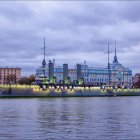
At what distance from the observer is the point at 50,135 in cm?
2502

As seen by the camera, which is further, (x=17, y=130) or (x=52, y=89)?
(x=52, y=89)

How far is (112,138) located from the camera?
78.3ft

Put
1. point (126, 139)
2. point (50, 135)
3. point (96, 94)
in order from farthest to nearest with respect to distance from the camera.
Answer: point (96, 94)
point (50, 135)
point (126, 139)

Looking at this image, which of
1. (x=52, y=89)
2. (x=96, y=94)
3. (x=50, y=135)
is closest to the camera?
(x=50, y=135)

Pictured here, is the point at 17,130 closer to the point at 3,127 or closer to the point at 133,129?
the point at 3,127

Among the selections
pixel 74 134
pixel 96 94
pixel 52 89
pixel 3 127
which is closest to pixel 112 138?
pixel 74 134

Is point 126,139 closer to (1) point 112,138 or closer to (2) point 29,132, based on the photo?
(1) point 112,138

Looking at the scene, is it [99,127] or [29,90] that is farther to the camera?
[29,90]

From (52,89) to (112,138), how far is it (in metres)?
128

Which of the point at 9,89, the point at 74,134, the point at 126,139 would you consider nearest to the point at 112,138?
the point at 126,139

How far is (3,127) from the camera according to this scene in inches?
1147

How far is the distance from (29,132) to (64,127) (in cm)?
345

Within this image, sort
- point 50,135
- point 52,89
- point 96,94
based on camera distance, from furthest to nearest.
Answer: point 96,94 < point 52,89 < point 50,135

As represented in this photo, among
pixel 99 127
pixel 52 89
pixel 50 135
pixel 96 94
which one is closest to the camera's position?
pixel 50 135
